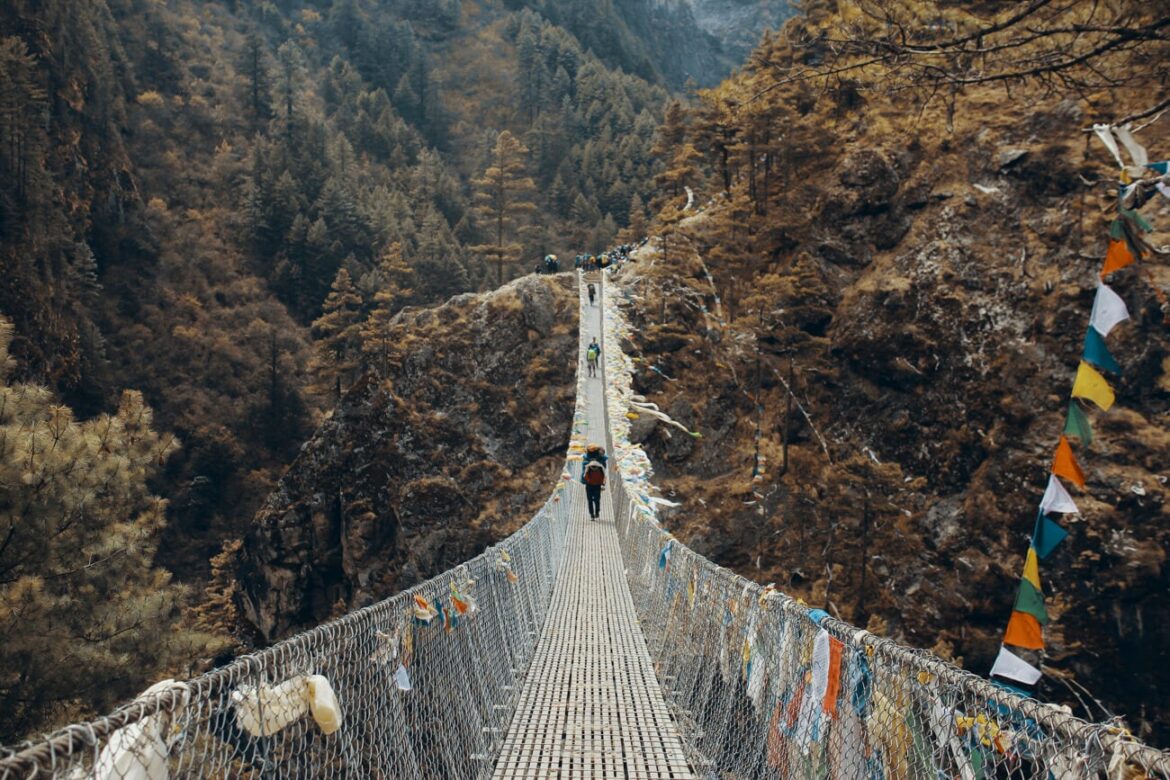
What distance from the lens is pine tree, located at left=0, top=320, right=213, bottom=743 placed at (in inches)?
254

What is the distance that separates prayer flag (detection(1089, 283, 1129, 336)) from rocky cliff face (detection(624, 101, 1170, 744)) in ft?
32.8

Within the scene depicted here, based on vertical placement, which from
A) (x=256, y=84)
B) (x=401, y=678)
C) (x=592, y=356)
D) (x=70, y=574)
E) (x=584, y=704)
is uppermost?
(x=256, y=84)

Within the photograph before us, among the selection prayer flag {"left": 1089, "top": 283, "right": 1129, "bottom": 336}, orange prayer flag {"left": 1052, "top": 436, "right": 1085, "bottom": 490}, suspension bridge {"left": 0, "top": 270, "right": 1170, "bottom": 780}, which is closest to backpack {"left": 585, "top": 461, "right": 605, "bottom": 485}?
suspension bridge {"left": 0, "top": 270, "right": 1170, "bottom": 780}

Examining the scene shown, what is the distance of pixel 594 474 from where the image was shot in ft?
31.8

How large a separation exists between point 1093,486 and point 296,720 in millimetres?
15989

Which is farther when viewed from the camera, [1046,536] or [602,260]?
[602,260]

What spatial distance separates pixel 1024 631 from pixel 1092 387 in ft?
4.13

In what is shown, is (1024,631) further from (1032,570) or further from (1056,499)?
(1056,499)

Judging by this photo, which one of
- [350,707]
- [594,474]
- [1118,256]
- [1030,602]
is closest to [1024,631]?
[1030,602]

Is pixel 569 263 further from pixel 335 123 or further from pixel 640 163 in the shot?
pixel 335 123

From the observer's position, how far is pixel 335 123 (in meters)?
63.0

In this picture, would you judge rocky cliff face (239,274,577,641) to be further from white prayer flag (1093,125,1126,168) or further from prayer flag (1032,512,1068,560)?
white prayer flag (1093,125,1126,168)

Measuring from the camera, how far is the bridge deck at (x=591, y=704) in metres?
3.51

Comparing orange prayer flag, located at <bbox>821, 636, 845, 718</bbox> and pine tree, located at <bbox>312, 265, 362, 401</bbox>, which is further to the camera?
pine tree, located at <bbox>312, 265, 362, 401</bbox>
